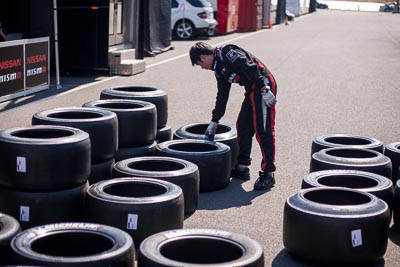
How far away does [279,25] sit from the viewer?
46656mm

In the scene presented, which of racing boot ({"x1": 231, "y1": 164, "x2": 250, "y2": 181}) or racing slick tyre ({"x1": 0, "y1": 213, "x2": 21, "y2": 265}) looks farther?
racing boot ({"x1": 231, "y1": 164, "x2": 250, "y2": 181})

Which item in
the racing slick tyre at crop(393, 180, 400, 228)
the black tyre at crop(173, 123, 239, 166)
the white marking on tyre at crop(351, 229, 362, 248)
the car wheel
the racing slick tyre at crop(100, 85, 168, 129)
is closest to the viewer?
the white marking on tyre at crop(351, 229, 362, 248)

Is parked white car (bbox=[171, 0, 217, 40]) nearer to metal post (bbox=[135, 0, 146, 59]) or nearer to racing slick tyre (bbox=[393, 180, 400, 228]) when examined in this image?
metal post (bbox=[135, 0, 146, 59])

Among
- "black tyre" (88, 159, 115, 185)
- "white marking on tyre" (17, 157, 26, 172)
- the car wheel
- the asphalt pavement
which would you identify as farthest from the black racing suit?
the car wheel

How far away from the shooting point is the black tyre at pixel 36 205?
264 inches

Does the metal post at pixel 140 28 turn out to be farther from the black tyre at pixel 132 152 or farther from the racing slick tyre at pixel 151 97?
the black tyre at pixel 132 152

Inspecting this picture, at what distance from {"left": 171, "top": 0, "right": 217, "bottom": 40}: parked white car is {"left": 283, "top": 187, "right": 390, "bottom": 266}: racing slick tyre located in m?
24.2

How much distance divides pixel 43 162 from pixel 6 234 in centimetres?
128

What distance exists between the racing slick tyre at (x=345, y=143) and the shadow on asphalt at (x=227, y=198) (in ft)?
2.89

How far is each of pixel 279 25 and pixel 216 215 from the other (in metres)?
39.7

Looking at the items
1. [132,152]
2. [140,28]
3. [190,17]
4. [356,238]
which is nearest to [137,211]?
[356,238]

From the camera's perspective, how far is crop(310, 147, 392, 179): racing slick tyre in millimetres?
8062

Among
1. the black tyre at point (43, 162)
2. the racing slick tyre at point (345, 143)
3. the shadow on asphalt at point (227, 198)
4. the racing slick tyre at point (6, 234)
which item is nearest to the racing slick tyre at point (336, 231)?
the shadow on asphalt at point (227, 198)

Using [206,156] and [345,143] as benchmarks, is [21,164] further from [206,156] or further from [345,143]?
[345,143]
